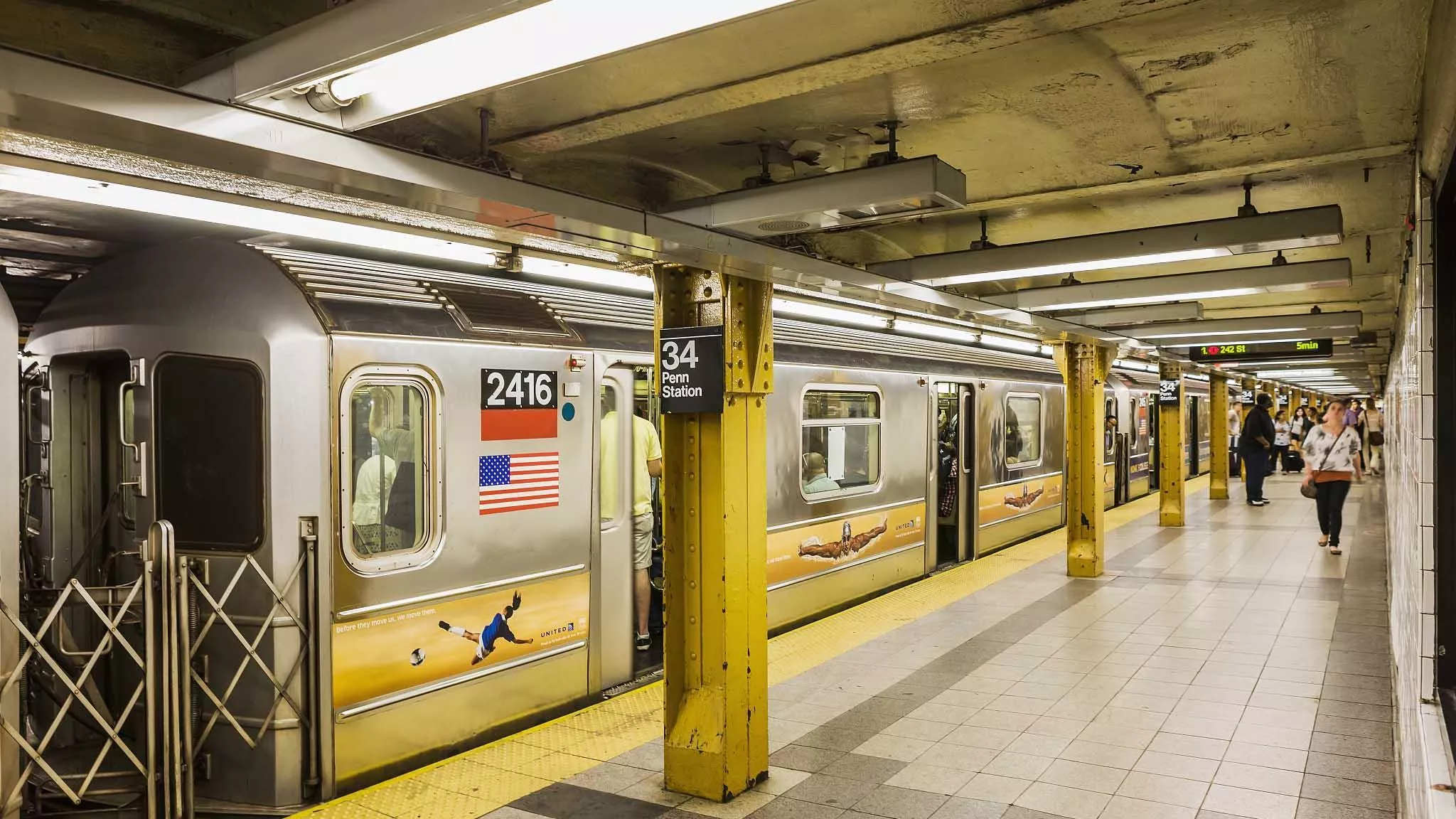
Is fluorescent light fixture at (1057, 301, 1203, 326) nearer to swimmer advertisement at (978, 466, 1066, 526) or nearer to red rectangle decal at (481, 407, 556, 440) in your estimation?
swimmer advertisement at (978, 466, 1066, 526)

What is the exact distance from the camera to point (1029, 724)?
5316 mm

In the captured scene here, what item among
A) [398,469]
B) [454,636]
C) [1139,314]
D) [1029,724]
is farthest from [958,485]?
[398,469]

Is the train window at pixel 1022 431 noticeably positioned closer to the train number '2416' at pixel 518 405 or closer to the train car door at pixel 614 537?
the train car door at pixel 614 537

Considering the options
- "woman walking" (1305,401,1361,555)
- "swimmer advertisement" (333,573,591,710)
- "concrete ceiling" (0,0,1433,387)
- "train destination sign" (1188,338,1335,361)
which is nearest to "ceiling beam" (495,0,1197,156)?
"concrete ceiling" (0,0,1433,387)

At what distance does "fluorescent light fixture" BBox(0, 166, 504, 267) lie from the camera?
2.66m

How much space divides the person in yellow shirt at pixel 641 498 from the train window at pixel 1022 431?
22.7 feet

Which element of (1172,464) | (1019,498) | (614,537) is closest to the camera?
(614,537)

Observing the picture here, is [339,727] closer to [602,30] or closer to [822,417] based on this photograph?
[602,30]

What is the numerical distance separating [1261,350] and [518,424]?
9.76 meters

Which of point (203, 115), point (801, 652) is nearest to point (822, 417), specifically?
point (801, 652)

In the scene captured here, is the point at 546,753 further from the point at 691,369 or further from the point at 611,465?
the point at 691,369

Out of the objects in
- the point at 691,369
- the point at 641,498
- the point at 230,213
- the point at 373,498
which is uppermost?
the point at 230,213

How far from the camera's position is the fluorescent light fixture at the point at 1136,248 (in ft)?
13.8

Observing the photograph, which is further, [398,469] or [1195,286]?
[1195,286]
